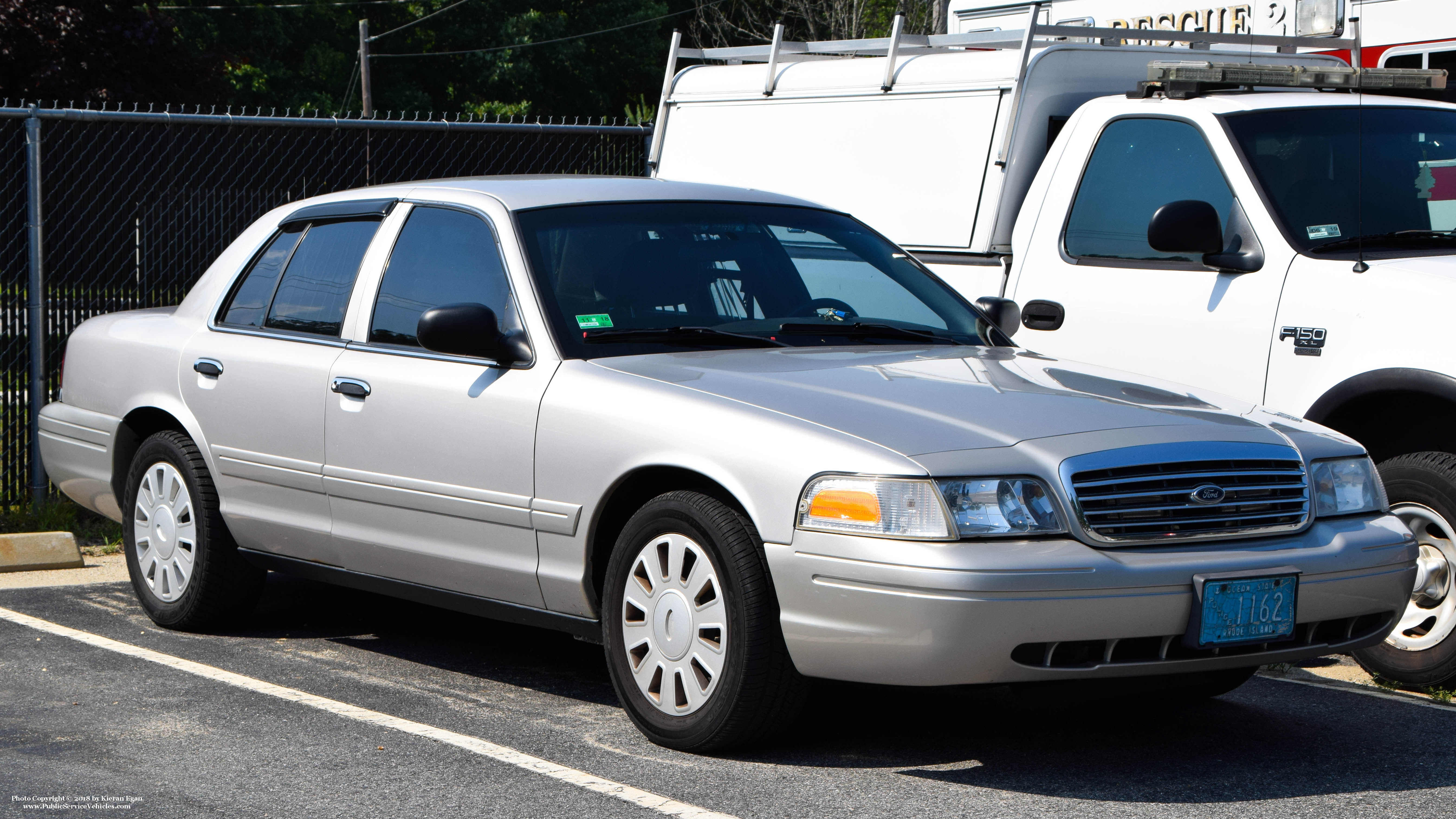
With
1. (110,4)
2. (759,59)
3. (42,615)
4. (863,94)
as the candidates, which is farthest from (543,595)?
(110,4)

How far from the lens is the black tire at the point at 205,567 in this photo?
21.5 ft

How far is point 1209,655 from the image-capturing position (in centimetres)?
454

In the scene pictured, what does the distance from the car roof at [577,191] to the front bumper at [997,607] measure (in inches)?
71.2

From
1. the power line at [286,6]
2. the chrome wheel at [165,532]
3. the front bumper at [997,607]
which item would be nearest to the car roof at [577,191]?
the chrome wheel at [165,532]

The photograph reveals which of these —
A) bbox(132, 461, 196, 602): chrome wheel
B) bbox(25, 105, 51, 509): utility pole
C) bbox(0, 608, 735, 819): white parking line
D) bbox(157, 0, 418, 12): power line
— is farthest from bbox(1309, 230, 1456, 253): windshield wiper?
bbox(157, 0, 418, 12): power line

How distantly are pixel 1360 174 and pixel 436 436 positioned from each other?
3.46 metres

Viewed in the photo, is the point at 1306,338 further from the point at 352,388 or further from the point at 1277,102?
the point at 352,388

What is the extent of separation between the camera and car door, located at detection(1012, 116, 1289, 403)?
6.34 m

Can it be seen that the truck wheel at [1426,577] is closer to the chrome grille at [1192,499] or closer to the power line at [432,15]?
the chrome grille at [1192,499]

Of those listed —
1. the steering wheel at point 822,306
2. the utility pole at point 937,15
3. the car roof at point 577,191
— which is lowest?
the steering wheel at point 822,306

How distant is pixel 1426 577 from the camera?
5938mm

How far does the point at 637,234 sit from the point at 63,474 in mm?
3099

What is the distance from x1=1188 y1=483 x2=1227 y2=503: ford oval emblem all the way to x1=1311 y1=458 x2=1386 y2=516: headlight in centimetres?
40

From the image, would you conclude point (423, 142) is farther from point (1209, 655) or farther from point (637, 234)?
point (1209, 655)
